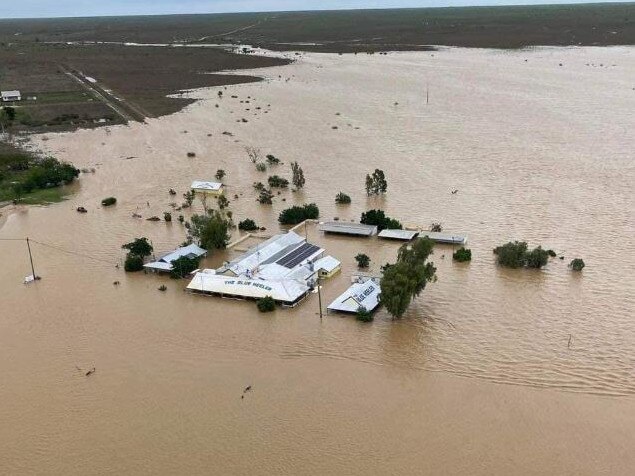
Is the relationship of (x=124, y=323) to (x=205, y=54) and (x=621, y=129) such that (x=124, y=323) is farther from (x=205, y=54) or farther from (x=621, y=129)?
(x=205, y=54)

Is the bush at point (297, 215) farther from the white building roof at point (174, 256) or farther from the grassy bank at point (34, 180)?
the grassy bank at point (34, 180)

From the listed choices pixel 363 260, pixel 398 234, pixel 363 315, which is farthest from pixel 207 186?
pixel 363 315

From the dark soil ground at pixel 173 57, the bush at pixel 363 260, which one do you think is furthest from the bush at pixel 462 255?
the dark soil ground at pixel 173 57

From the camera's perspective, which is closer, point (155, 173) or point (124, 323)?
point (124, 323)

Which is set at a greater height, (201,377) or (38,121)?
(38,121)

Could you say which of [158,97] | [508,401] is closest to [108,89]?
[158,97]

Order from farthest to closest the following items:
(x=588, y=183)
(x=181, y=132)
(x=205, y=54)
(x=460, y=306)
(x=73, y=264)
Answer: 1. (x=205, y=54)
2. (x=181, y=132)
3. (x=588, y=183)
4. (x=73, y=264)
5. (x=460, y=306)
